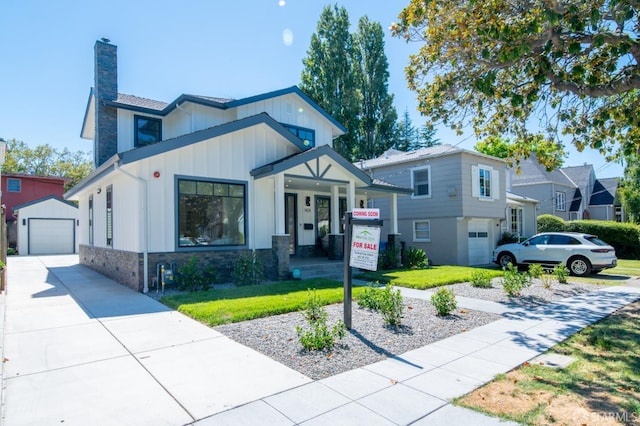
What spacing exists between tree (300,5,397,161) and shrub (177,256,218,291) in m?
23.3

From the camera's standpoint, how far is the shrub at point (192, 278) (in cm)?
920

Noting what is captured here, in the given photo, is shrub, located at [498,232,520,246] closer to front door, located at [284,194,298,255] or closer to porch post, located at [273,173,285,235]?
front door, located at [284,194,298,255]

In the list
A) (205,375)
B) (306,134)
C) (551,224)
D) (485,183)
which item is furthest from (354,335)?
(551,224)

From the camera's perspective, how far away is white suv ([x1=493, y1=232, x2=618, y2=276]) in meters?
12.9

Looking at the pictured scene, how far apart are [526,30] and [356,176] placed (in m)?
6.76

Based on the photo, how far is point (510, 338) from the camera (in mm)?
5738

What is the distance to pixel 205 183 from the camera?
10.2m

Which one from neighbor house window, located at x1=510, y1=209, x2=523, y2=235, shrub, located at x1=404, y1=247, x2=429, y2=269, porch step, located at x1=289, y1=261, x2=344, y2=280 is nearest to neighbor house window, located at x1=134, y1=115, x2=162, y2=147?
porch step, located at x1=289, y1=261, x2=344, y2=280

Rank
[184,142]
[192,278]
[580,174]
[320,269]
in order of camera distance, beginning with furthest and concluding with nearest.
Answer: [580,174], [320,269], [184,142], [192,278]

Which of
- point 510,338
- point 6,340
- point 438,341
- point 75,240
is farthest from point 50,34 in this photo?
point 75,240

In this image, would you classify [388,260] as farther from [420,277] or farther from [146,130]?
[146,130]

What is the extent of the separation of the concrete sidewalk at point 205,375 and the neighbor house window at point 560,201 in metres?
25.4

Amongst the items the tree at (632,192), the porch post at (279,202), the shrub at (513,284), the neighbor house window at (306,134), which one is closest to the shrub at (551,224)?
the tree at (632,192)

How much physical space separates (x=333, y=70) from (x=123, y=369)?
30.2 metres
